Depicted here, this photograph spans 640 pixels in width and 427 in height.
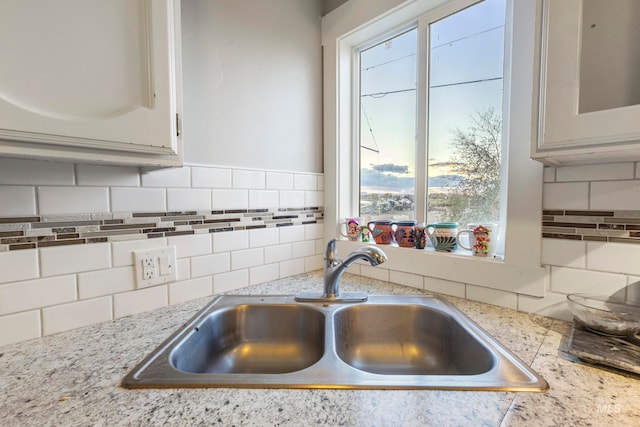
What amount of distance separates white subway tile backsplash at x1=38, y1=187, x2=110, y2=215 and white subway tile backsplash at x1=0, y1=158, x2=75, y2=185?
0.07 ft

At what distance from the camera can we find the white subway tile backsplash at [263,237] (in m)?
1.16

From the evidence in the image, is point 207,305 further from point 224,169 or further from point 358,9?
point 358,9

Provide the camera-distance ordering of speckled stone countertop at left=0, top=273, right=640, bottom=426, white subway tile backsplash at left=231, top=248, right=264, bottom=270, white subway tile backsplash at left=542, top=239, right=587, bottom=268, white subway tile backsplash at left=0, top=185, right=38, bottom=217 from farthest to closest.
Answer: white subway tile backsplash at left=231, top=248, right=264, bottom=270
white subway tile backsplash at left=542, top=239, right=587, bottom=268
white subway tile backsplash at left=0, top=185, right=38, bottom=217
speckled stone countertop at left=0, top=273, right=640, bottom=426

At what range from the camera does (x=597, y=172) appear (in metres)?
0.76

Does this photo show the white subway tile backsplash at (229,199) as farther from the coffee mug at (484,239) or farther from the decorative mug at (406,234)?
the coffee mug at (484,239)

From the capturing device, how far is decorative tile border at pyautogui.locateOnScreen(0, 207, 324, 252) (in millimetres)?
713

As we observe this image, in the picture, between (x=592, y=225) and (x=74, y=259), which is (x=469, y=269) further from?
(x=74, y=259)

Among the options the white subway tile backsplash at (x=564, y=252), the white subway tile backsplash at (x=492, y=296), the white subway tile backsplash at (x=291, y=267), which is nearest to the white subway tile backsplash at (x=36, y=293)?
the white subway tile backsplash at (x=291, y=267)

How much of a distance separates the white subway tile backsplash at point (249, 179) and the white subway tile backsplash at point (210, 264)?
27cm

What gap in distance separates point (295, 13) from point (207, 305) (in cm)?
128

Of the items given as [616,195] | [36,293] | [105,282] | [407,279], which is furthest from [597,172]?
[36,293]

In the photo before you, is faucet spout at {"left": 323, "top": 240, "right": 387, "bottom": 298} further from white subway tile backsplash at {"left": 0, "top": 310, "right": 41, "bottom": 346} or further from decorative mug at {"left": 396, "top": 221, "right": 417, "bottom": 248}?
white subway tile backsplash at {"left": 0, "top": 310, "right": 41, "bottom": 346}

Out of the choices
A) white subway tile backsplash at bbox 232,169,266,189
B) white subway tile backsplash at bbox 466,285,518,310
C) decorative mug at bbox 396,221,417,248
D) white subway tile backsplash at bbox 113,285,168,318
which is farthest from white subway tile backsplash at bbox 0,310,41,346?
white subway tile backsplash at bbox 466,285,518,310

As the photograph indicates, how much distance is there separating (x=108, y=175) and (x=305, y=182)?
76cm
